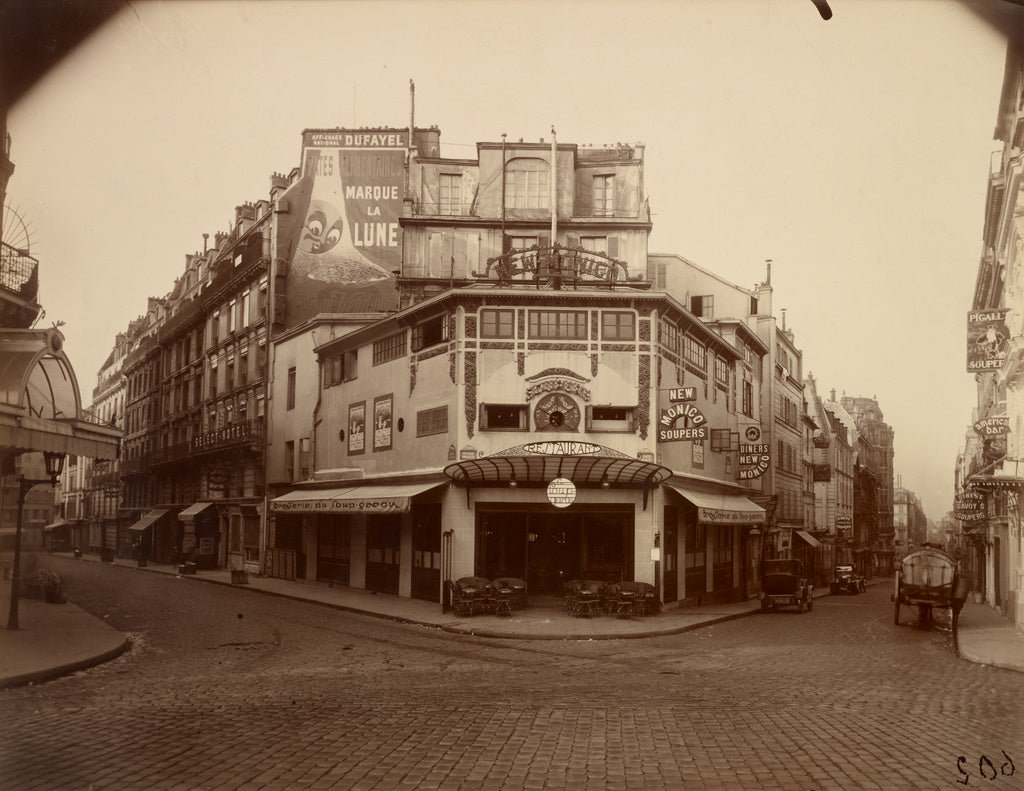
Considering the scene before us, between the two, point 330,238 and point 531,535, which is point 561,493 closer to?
point 531,535

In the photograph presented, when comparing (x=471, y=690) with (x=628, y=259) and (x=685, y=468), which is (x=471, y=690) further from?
(x=628, y=259)

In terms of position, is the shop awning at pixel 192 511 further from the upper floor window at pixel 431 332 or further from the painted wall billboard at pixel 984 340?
the painted wall billboard at pixel 984 340

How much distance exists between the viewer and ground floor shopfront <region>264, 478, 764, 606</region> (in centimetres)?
2631

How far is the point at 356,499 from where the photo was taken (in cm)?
2973

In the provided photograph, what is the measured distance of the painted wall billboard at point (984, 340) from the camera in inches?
500

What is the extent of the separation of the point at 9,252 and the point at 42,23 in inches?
101

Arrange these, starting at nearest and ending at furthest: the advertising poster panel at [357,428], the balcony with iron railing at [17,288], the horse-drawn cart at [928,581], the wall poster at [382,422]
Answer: the balcony with iron railing at [17,288] < the horse-drawn cart at [928,581] < the wall poster at [382,422] < the advertising poster panel at [357,428]

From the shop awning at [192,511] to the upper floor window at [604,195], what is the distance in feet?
75.2

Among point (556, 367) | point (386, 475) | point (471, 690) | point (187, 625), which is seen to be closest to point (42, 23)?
point (471, 690)

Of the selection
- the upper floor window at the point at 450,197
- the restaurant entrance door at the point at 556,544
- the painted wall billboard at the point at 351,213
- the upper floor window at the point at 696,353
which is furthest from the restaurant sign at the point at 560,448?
the painted wall billboard at the point at 351,213

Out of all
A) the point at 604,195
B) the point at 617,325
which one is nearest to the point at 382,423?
the point at 617,325

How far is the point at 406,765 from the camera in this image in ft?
27.7

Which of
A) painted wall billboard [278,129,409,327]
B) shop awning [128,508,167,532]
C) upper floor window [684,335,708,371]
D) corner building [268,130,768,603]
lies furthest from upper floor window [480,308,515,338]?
shop awning [128,508,167,532]

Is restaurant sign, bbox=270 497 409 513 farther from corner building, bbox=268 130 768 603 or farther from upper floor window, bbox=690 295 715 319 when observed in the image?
upper floor window, bbox=690 295 715 319
